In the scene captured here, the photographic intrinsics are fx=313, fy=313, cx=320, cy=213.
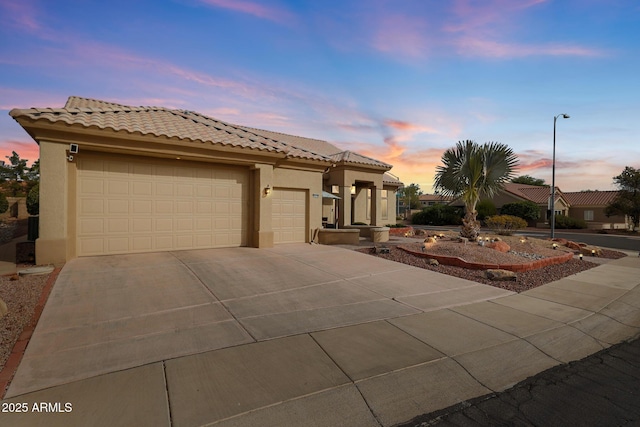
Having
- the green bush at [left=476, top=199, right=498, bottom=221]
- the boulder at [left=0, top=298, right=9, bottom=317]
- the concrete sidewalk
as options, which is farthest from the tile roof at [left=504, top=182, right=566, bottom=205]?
the boulder at [left=0, top=298, right=9, bottom=317]

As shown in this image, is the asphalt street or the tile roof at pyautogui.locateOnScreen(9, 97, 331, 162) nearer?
the asphalt street

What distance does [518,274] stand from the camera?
8.99 metres

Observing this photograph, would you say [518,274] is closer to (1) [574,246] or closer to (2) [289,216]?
(2) [289,216]

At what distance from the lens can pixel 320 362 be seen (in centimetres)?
383

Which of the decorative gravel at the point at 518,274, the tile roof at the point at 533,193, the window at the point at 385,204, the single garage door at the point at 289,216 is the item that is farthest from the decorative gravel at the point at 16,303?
the tile roof at the point at 533,193

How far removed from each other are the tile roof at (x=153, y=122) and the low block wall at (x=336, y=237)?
3105mm

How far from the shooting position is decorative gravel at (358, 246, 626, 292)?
800 cm

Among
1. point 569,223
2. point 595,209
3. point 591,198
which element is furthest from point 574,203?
point 569,223

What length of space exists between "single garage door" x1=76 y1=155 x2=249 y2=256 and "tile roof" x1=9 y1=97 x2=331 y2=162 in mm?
1036

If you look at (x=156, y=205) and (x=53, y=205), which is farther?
(x=156, y=205)

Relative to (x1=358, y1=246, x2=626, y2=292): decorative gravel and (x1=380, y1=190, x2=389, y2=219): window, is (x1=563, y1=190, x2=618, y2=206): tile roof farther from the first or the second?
(x1=358, y1=246, x2=626, y2=292): decorative gravel

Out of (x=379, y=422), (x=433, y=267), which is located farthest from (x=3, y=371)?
(x=433, y=267)

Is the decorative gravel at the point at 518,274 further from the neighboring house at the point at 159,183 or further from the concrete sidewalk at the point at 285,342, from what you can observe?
the neighboring house at the point at 159,183

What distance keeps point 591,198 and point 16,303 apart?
5516cm
